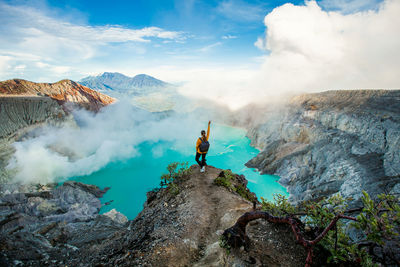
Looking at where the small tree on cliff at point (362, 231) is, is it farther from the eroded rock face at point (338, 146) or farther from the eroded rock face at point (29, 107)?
the eroded rock face at point (29, 107)

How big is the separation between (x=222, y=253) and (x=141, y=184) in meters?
59.0

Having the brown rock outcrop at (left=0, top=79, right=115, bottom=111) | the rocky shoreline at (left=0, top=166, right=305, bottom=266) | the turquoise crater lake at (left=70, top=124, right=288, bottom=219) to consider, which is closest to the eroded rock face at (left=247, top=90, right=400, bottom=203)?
the turquoise crater lake at (left=70, top=124, right=288, bottom=219)

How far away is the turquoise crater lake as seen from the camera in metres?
47.5

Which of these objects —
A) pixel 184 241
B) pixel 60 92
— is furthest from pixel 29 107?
pixel 184 241

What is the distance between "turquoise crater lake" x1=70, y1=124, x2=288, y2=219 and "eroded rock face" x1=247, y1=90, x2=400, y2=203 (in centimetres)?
589

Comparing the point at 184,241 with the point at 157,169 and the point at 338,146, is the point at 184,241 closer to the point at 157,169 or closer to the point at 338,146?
the point at 338,146

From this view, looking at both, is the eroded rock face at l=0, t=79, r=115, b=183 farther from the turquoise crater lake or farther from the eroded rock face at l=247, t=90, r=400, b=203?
the eroded rock face at l=247, t=90, r=400, b=203

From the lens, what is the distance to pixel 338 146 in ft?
136

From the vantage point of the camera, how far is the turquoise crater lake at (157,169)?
47469 mm

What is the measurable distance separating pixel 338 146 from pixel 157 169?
Answer: 187 ft

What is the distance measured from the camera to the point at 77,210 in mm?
35594

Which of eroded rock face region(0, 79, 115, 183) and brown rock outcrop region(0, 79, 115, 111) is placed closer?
eroded rock face region(0, 79, 115, 183)

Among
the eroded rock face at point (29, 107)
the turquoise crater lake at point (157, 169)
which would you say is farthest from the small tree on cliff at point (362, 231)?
the eroded rock face at point (29, 107)

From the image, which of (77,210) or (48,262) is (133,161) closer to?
(77,210)
